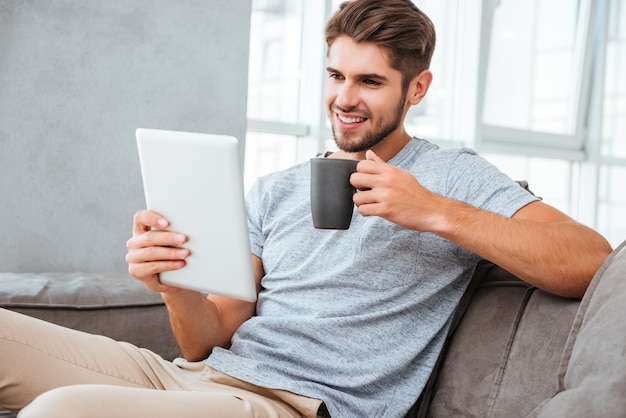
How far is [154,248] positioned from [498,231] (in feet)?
1.90

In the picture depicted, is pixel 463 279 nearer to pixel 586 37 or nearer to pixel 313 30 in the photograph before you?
pixel 313 30

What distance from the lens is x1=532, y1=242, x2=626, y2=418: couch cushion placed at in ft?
3.26

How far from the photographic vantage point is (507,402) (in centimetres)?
133

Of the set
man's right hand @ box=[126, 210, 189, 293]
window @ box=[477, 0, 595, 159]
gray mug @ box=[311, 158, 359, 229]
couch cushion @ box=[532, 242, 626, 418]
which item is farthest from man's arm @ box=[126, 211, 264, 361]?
window @ box=[477, 0, 595, 159]

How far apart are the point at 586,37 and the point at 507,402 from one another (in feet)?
12.9

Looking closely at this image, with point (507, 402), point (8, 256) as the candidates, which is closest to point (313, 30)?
point (8, 256)

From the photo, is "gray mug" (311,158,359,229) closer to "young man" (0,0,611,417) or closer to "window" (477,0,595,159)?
"young man" (0,0,611,417)

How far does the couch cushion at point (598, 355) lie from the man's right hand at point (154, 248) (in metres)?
0.62

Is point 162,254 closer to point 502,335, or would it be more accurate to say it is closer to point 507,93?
point 502,335

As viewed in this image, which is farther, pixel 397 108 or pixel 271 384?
pixel 397 108

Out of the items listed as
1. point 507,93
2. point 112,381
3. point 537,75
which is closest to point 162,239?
point 112,381

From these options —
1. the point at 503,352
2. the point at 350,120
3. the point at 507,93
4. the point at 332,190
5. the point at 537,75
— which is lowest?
the point at 503,352

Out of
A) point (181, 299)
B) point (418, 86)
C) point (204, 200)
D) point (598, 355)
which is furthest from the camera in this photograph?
point (418, 86)

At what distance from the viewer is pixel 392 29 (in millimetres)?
1629
